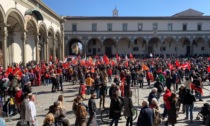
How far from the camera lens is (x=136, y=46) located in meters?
51.4

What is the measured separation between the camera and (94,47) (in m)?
50.8

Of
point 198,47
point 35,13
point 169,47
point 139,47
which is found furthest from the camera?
point 198,47

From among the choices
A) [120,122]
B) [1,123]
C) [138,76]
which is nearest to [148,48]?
[138,76]

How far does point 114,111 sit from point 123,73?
811 cm

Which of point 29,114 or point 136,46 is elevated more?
point 136,46

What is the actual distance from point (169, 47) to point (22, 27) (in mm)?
37358

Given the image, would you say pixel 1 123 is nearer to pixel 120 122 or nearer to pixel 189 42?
pixel 120 122

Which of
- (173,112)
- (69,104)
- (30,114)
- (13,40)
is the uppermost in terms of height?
(13,40)

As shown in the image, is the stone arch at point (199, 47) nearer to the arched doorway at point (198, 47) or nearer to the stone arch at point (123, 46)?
the arched doorway at point (198, 47)

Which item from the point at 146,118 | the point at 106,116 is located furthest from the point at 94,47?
the point at 146,118

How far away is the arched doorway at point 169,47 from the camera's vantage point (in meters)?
51.8

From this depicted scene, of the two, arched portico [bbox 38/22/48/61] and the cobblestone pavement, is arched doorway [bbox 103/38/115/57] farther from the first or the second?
the cobblestone pavement

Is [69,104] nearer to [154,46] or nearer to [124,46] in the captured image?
[124,46]

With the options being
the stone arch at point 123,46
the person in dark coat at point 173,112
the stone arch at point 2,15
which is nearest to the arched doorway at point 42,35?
the stone arch at point 2,15
